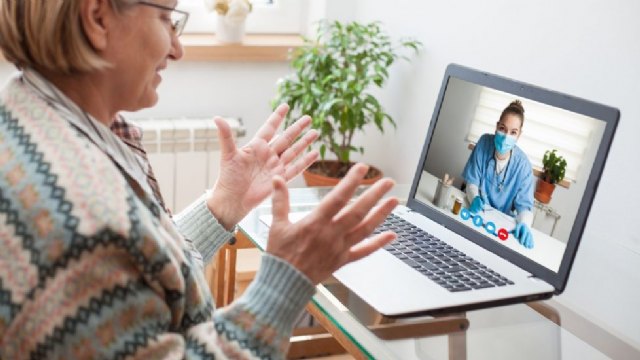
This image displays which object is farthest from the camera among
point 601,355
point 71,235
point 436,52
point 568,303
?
point 436,52

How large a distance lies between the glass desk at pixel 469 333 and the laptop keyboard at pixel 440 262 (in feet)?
0.18

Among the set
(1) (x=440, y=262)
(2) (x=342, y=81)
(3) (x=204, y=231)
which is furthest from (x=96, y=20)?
(2) (x=342, y=81)

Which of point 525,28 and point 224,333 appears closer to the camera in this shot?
point 224,333

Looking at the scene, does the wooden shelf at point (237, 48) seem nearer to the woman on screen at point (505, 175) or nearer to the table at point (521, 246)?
the table at point (521, 246)

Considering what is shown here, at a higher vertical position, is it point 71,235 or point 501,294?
point 71,235

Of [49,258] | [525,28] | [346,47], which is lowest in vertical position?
[49,258]

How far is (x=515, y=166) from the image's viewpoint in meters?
1.29

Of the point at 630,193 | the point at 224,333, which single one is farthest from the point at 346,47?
the point at 224,333

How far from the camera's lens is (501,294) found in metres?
1.20

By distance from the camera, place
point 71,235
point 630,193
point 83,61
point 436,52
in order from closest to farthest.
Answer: point 71,235
point 83,61
point 630,193
point 436,52

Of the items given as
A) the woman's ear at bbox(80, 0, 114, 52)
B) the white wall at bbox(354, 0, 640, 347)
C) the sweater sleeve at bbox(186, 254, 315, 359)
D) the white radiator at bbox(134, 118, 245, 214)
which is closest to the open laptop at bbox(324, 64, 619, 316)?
the white wall at bbox(354, 0, 640, 347)

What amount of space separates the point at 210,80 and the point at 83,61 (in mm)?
1670

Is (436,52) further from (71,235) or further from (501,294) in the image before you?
(71,235)

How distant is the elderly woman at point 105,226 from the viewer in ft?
2.56
